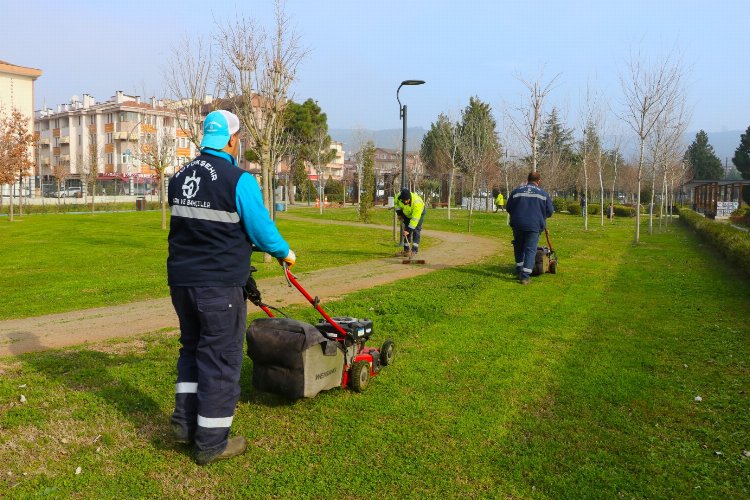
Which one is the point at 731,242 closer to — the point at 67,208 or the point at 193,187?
the point at 193,187

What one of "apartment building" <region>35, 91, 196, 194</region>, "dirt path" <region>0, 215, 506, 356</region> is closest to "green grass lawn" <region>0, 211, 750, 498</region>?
"dirt path" <region>0, 215, 506, 356</region>

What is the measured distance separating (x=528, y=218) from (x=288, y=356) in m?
7.83

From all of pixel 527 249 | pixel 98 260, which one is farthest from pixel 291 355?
pixel 98 260

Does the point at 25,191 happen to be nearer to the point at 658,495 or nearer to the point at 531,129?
the point at 531,129

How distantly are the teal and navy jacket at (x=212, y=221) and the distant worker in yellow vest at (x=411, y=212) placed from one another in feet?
35.9

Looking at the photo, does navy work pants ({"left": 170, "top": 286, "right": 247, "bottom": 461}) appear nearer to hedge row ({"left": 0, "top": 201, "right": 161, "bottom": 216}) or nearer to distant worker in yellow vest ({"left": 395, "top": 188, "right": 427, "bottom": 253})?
distant worker in yellow vest ({"left": 395, "top": 188, "right": 427, "bottom": 253})

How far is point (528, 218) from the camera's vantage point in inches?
452

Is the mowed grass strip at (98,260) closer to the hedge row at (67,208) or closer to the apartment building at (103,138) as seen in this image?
the hedge row at (67,208)

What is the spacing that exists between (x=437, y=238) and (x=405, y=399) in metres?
18.0

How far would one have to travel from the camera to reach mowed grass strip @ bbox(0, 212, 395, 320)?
9.98m

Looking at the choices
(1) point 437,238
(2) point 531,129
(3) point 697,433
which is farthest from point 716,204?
(3) point 697,433

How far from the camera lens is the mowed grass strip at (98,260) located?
998 cm

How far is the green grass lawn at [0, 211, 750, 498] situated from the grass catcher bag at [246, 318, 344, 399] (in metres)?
0.26

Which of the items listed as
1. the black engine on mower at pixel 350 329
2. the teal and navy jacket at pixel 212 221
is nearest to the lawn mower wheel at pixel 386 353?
the black engine on mower at pixel 350 329
